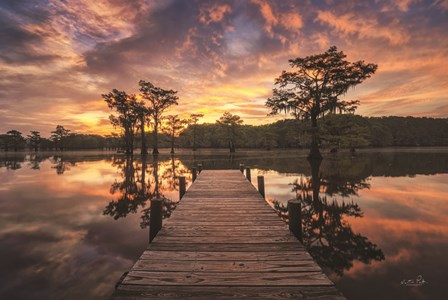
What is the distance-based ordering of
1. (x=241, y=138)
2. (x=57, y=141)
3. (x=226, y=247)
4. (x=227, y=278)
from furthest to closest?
(x=57, y=141) → (x=241, y=138) → (x=226, y=247) → (x=227, y=278)

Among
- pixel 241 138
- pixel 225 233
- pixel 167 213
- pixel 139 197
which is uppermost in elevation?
pixel 241 138

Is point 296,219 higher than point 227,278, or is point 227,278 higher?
point 296,219

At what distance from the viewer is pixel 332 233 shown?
6863 mm

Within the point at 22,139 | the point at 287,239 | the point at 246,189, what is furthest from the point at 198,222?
the point at 22,139

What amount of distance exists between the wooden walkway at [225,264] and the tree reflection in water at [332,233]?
116cm

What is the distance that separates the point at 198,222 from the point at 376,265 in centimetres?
431

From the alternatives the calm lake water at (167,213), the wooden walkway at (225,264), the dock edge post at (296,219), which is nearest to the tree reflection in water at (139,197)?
the calm lake water at (167,213)

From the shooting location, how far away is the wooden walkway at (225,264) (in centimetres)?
318

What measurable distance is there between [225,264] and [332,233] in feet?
14.4

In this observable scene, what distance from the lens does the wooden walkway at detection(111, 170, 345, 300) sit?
3.18 meters

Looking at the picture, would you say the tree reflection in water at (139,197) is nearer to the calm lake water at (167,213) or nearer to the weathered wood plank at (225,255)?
the calm lake water at (167,213)

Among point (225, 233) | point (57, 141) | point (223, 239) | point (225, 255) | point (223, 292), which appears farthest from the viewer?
point (57, 141)

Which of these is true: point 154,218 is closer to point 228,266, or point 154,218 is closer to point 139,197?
point 228,266

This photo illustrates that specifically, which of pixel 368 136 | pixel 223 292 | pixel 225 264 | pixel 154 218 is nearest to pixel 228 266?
pixel 225 264
